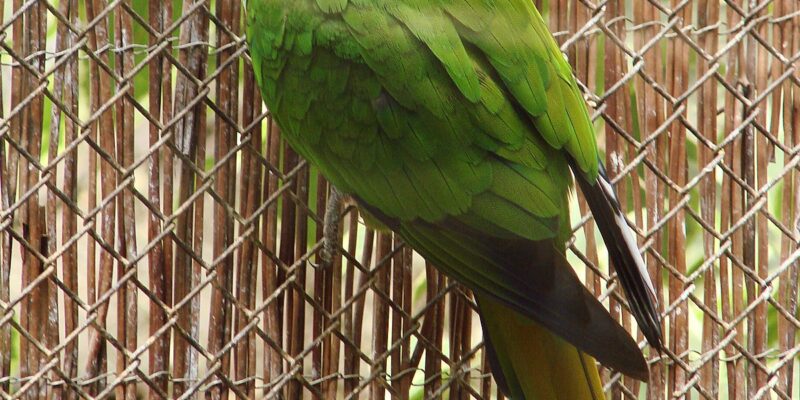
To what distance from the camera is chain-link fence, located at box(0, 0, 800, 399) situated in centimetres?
171

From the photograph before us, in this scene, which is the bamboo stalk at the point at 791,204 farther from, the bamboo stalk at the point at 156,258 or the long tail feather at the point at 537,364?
the bamboo stalk at the point at 156,258

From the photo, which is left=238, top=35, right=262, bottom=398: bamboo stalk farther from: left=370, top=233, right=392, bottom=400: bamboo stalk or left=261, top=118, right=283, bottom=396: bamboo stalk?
left=370, top=233, right=392, bottom=400: bamboo stalk

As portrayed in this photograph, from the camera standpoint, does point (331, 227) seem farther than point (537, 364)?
Yes

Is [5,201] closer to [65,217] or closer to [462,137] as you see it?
[65,217]

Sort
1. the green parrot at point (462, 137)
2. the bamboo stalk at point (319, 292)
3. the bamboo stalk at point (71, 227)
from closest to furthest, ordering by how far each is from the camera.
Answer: the green parrot at point (462, 137) → the bamboo stalk at point (71, 227) → the bamboo stalk at point (319, 292)

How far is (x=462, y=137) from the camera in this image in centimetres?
164

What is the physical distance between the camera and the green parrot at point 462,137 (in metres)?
1.61

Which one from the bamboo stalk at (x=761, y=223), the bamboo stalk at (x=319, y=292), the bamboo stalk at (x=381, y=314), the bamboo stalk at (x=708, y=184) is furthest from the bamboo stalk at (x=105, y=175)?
the bamboo stalk at (x=761, y=223)

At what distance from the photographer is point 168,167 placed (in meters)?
1.79

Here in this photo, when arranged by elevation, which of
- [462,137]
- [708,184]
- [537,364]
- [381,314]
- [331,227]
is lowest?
[537,364]

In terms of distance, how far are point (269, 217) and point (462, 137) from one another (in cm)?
41

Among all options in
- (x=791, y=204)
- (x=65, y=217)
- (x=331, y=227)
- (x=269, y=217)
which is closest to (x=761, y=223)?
(x=791, y=204)

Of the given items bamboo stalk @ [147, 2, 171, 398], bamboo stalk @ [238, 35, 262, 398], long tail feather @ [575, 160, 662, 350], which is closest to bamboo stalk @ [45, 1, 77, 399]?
bamboo stalk @ [147, 2, 171, 398]

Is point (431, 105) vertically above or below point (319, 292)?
above
